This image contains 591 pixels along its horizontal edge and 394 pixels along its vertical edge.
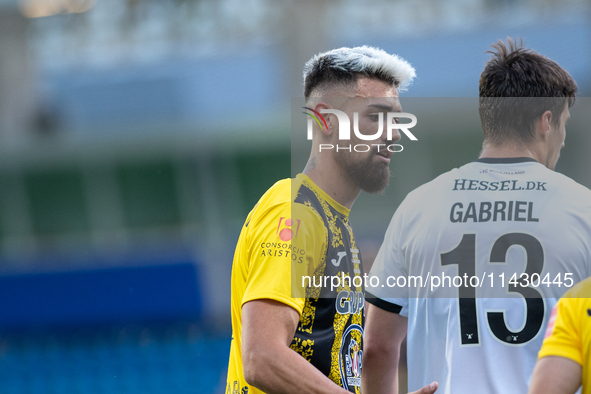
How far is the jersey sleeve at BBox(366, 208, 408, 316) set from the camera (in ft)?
7.29

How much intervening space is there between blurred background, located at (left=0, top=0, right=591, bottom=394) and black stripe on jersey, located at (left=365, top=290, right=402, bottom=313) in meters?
7.92

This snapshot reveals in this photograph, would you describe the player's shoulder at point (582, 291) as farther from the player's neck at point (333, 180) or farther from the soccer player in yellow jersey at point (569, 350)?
the player's neck at point (333, 180)

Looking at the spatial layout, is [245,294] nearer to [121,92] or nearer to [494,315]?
[494,315]

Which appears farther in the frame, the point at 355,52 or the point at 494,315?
the point at 355,52

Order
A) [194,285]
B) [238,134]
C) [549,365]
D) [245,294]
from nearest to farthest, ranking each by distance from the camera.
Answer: [549,365] → [245,294] → [194,285] → [238,134]

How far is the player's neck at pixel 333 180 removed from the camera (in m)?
2.31

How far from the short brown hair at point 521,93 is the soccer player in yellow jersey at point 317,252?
0.35 meters

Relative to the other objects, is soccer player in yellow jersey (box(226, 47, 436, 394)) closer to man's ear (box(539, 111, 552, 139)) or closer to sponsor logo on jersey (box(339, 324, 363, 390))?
sponsor logo on jersey (box(339, 324, 363, 390))

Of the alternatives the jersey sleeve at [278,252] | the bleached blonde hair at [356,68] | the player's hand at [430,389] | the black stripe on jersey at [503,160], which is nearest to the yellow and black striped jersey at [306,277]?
the jersey sleeve at [278,252]

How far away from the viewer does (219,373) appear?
10070 mm

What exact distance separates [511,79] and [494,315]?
2.69 feet

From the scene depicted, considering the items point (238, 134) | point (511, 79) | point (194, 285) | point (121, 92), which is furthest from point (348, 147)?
point (121, 92)

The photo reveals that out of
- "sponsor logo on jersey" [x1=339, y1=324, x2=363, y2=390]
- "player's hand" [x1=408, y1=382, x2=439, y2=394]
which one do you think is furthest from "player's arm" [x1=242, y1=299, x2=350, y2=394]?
"player's hand" [x1=408, y1=382, x2=439, y2=394]

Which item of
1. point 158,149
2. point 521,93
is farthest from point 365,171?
point 158,149
